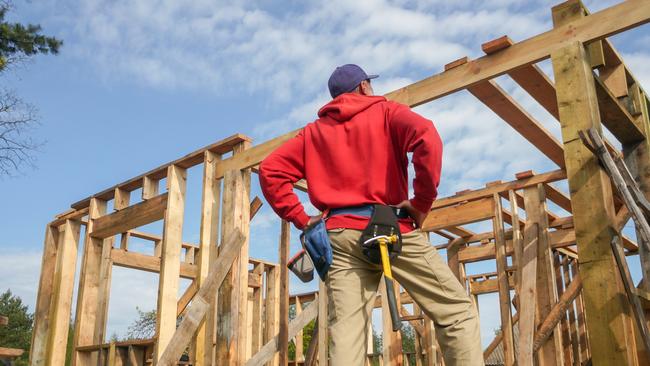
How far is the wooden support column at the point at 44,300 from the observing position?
9000 millimetres

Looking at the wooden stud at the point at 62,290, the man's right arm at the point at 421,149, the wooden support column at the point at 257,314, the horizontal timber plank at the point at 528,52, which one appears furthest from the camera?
the wooden support column at the point at 257,314

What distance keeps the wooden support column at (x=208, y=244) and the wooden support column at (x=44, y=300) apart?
3.46m

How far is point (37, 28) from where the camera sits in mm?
13359

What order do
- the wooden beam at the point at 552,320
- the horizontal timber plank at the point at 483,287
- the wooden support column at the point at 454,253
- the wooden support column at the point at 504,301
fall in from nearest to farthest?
the wooden beam at the point at 552,320 → the wooden support column at the point at 504,301 → the wooden support column at the point at 454,253 → the horizontal timber plank at the point at 483,287

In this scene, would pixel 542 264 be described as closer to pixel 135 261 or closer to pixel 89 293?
pixel 89 293

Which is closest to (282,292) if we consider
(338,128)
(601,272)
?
(601,272)

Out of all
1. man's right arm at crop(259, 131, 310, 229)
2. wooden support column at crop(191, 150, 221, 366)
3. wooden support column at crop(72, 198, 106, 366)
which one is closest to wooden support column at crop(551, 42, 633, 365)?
man's right arm at crop(259, 131, 310, 229)

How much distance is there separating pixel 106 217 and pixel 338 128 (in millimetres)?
6172

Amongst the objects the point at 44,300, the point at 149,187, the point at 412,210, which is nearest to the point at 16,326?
the point at 44,300

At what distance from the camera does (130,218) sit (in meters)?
7.90

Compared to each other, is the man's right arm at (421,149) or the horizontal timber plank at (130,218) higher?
the horizontal timber plank at (130,218)

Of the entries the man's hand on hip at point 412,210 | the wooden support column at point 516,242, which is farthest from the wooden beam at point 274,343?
the man's hand on hip at point 412,210

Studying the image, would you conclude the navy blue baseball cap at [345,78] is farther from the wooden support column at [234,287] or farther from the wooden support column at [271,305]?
the wooden support column at [271,305]

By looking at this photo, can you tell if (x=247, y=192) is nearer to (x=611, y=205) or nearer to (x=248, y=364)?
(x=248, y=364)
